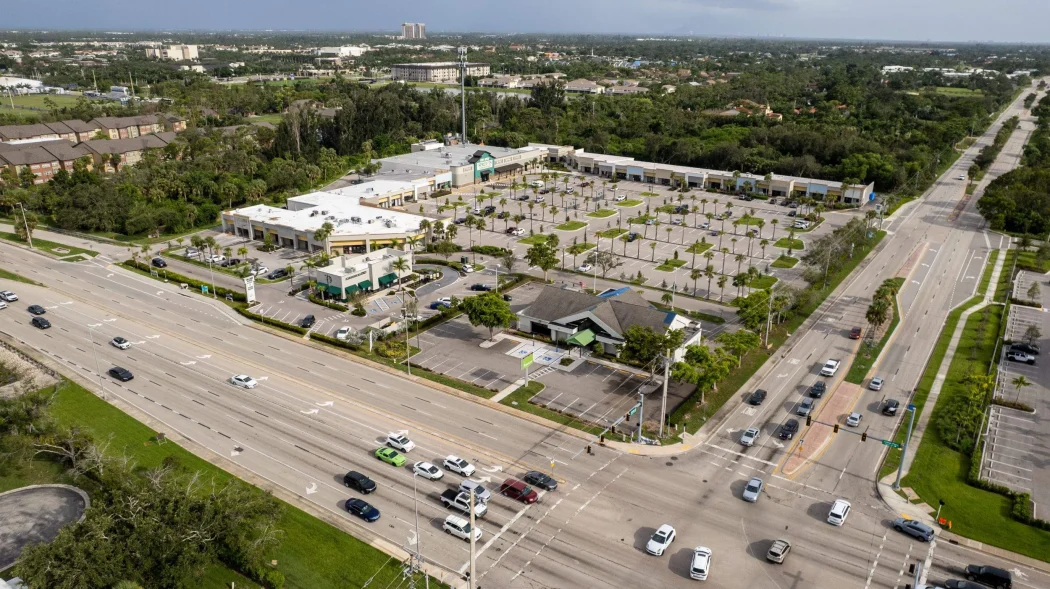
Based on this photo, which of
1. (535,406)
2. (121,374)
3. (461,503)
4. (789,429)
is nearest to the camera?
(461,503)

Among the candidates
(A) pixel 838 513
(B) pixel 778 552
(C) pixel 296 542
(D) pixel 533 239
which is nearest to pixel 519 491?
(C) pixel 296 542

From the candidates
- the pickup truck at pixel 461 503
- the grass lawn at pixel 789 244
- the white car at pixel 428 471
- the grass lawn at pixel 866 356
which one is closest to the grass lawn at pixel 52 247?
the white car at pixel 428 471

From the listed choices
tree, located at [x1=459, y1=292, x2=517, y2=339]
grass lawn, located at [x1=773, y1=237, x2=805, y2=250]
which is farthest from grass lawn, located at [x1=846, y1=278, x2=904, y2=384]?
tree, located at [x1=459, y1=292, x2=517, y2=339]

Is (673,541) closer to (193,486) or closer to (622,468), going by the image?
(622,468)

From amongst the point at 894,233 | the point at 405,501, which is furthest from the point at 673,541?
the point at 894,233

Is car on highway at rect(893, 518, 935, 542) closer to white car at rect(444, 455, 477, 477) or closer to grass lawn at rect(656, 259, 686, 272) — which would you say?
white car at rect(444, 455, 477, 477)

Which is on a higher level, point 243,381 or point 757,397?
point 757,397

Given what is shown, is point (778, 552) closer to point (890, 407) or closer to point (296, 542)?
point (890, 407)
